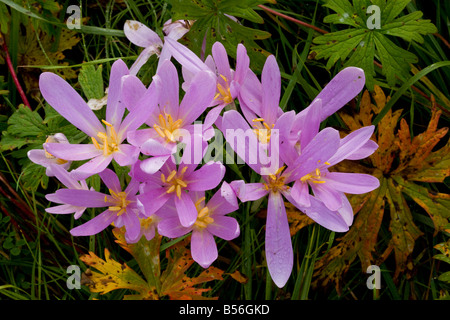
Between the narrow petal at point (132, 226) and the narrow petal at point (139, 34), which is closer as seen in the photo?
the narrow petal at point (132, 226)

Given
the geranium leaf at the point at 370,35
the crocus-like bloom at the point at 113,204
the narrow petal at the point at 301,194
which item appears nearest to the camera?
the narrow petal at the point at 301,194

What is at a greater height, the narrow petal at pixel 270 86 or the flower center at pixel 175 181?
the narrow petal at pixel 270 86

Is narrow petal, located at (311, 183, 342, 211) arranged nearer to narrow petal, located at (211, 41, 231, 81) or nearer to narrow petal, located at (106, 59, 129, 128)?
narrow petal, located at (211, 41, 231, 81)

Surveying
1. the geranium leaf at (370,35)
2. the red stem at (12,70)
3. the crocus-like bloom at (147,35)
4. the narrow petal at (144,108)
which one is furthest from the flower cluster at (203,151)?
the red stem at (12,70)


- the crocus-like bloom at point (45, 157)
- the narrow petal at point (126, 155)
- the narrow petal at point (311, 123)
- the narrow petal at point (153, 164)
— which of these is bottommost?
the narrow petal at point (153, 164)

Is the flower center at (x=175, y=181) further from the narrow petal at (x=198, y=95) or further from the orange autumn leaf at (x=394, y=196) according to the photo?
the orange autumn leaf at (x=394, y=196)

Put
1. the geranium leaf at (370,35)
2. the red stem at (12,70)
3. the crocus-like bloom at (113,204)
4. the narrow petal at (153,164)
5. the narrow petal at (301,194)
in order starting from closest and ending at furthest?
the narrow petal at (153,164) < the narrow petal at (301,194) < the crocus-like bloom at (113,204) < the geranium leaf at (370,35) < the red stem at (12,70)

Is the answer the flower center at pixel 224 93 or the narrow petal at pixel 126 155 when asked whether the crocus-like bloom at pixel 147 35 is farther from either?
the narrow petal at pixel 126 155

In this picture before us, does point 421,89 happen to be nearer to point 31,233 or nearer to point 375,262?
point 375,262
